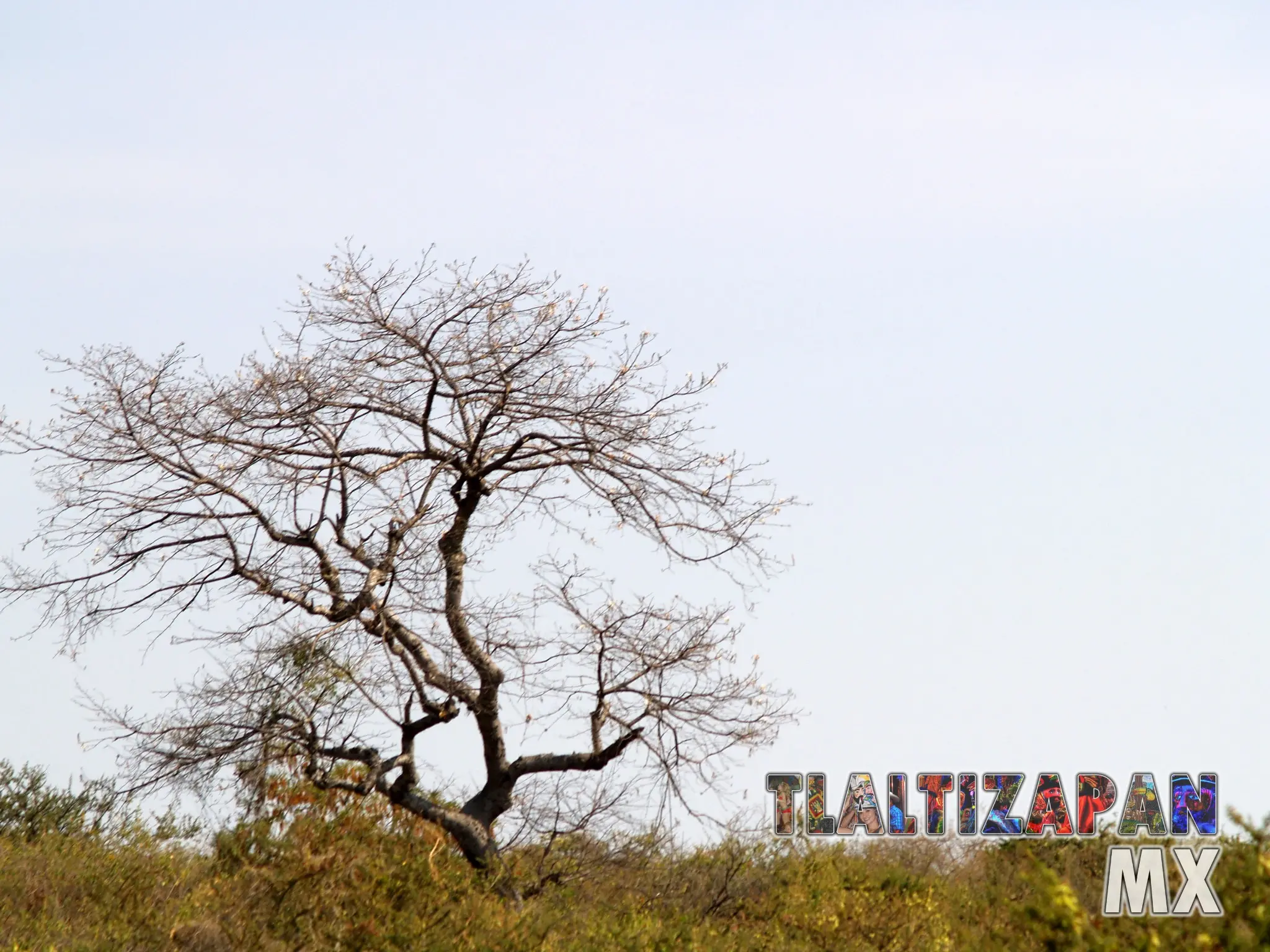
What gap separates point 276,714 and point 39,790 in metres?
7.92

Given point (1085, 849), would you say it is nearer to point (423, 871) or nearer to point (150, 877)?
point (423, 871)

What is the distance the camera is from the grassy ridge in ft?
35.1

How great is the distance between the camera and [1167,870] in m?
7.32

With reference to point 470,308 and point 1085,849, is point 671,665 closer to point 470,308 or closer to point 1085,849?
point 470,308

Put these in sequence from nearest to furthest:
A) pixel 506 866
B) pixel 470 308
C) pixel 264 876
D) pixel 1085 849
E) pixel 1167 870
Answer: pixel 1167 870 < pixel 264 876 < pixel 506 866 < pixel 470 308 < pixel 1085 849

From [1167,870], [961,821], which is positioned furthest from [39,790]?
[1167,870]

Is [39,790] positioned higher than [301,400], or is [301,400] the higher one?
[301,400]

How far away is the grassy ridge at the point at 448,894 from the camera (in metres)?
10.7

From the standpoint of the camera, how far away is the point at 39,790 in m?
19.1

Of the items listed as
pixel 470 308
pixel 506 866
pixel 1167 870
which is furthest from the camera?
pixel 470 308

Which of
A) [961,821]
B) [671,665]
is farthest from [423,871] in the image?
[961,821]

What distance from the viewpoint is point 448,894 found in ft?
38.2

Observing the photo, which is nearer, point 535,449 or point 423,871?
point 423,871

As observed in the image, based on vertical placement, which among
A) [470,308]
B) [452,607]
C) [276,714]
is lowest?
[276,714]
